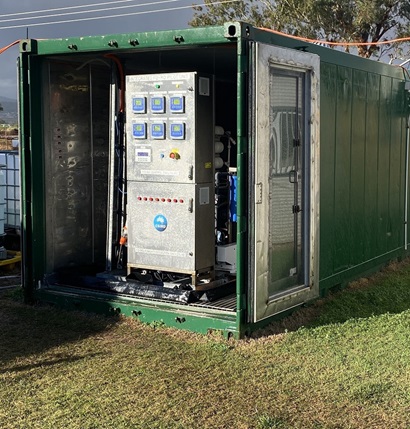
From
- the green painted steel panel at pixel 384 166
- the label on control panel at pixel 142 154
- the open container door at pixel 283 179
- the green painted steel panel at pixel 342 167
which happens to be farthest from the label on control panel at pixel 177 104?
the green painted steel panel at pixel 384 166

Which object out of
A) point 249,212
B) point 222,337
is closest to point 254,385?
point 222,337

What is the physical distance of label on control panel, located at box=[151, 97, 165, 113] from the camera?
7.04 meters

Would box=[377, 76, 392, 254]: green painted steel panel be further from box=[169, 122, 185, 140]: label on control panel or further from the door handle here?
box=[169, 122, 185, 140]: label on control panel

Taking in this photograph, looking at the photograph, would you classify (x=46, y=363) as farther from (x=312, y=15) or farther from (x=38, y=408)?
(x=312, y=15)

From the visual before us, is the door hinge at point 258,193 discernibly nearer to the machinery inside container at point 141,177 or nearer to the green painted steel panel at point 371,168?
the machinery inside container at point 141,177

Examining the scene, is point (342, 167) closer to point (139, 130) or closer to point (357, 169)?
point (357, 169)

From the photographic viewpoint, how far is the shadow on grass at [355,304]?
6.95 m

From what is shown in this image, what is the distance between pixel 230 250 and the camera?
7844mm

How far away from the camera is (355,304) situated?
784 cm

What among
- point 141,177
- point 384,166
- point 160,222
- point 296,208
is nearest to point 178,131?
point 141,177

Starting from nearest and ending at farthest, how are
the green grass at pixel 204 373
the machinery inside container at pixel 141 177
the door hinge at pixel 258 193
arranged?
the green grass at pixel 204 373
the door hinge at pixel 258 193
the machinery inside container at pixel 141 177

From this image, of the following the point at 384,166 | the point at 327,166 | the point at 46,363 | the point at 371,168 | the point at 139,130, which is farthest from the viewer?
the point at 384,166

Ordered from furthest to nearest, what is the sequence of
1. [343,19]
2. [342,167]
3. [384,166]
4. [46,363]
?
1. [343,19]
2. [384,166]
3. [342,167]
4. [46,363]

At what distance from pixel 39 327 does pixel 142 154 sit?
6.53 ft
